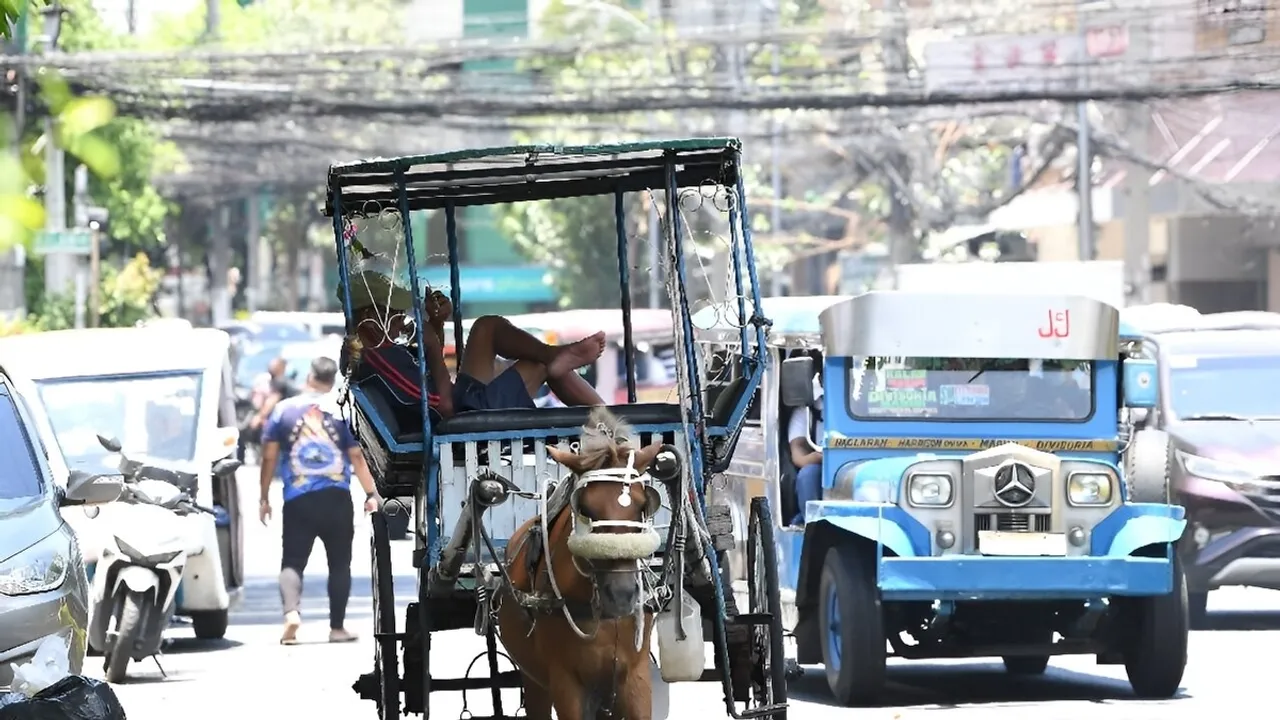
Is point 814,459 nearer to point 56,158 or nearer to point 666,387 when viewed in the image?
point 666,387

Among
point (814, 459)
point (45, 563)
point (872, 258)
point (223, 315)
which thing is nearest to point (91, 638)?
point (814, 459)

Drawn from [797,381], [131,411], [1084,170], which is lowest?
[131,411]

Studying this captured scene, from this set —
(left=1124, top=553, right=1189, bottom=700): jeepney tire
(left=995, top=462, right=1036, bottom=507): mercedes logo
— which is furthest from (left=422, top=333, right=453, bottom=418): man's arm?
(left=1124, top=553, right=1189, bottom=700): jeepney tire

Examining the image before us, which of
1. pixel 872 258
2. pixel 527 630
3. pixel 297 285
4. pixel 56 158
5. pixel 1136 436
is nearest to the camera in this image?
pixel 527 630

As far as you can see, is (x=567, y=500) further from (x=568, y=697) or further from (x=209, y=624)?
(x=209, y=624)

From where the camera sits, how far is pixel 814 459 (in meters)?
13.1

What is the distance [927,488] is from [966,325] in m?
0.94

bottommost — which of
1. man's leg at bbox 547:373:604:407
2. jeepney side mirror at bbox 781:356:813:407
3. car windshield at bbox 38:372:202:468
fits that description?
car windshield at bbox 38:372:202:468

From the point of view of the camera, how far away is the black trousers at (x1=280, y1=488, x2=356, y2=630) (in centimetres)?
1552

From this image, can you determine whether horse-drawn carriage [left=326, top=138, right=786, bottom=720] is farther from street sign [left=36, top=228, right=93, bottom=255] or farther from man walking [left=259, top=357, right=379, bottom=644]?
street sign [left=36, top=228, right=93, bottom=255]

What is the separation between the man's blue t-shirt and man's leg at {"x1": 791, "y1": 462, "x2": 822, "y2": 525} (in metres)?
3.41

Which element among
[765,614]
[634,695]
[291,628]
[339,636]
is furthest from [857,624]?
[291,628]

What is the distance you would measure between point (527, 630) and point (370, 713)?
4.60m

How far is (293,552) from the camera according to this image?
15.7 meters
